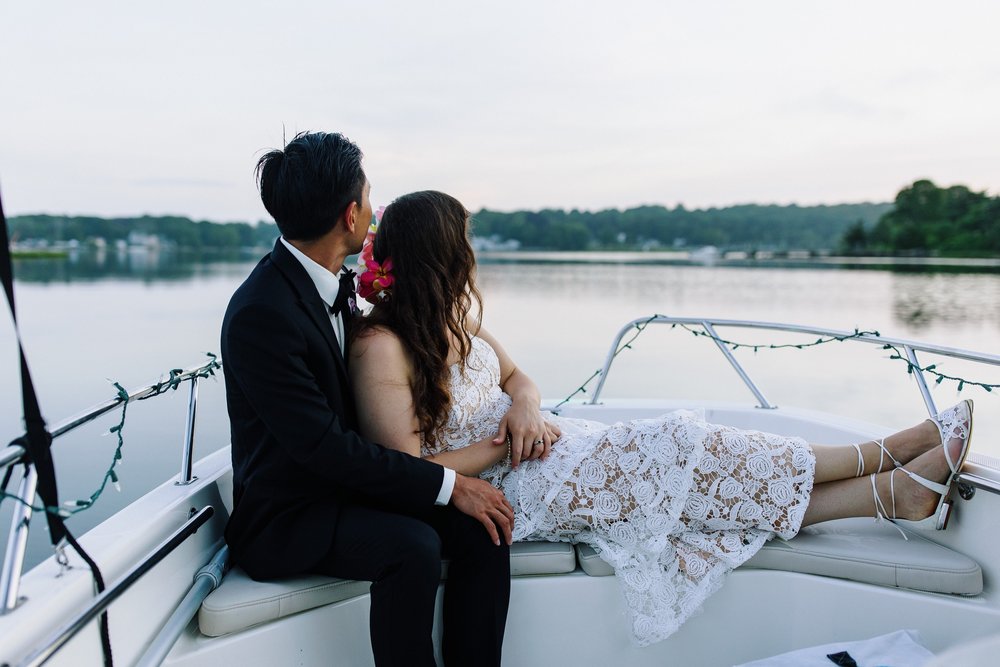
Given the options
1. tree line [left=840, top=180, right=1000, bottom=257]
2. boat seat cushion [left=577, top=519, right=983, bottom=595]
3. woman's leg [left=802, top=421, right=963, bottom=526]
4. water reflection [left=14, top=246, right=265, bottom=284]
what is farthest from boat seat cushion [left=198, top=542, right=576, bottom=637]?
tree line [left=840, top=180, right=1000, bottom=257]

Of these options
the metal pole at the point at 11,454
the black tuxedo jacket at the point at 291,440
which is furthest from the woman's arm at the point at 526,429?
the metal pole at the point at 11,454

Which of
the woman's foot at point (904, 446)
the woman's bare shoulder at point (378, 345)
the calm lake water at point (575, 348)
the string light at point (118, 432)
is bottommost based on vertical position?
the calm lake water at point (575, 348)

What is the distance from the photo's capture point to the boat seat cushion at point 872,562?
1.91 meters

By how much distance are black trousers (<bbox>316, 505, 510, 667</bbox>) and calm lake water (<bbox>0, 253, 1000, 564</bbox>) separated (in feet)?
2.89

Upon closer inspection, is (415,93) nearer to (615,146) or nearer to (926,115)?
(615,146)

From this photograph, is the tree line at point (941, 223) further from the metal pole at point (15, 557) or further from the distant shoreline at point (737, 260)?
the metal pole at point (15, 557)

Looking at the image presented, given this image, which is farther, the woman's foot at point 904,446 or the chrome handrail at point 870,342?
the chrome handrail at point 870,342

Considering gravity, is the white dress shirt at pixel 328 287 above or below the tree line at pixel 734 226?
below

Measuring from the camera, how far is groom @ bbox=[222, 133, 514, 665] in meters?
1.58

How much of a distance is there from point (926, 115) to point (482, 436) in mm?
18019

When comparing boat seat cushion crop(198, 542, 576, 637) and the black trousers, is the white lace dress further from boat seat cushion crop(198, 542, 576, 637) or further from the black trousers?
boat seat cushion crop(198, 542, 576, 637)

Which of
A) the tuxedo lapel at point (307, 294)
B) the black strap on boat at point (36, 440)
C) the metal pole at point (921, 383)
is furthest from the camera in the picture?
the metal pole at point (921, 383)

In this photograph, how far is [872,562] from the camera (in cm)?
194

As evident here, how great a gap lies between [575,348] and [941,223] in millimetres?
35935
